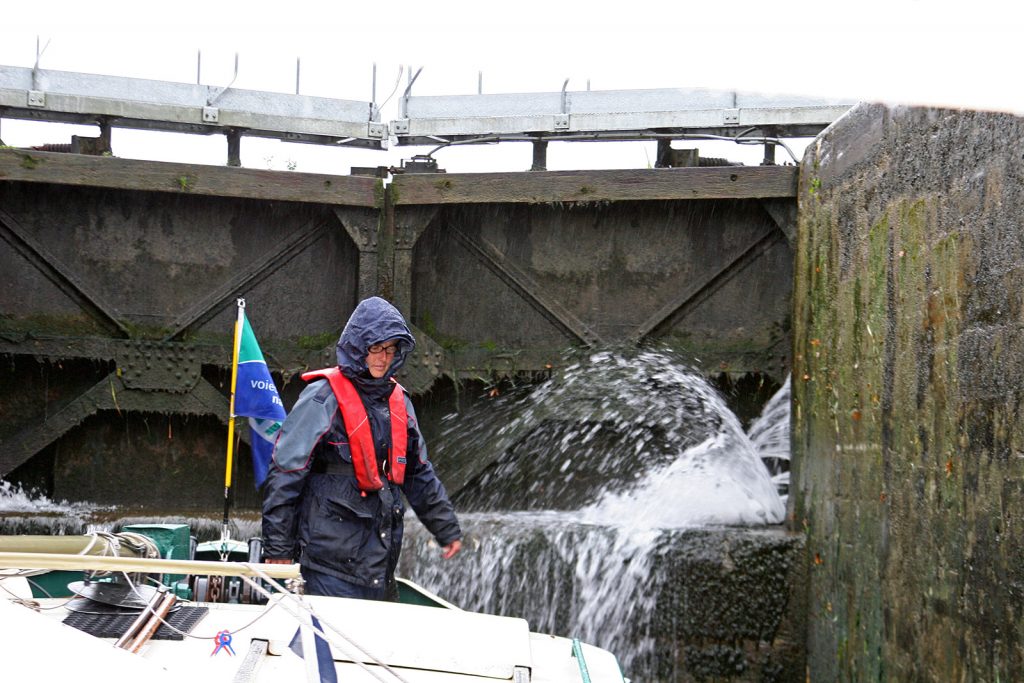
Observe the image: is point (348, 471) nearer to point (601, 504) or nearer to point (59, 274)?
point (601, 504)

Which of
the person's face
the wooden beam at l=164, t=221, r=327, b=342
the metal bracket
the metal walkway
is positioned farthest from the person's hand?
the metal walkway

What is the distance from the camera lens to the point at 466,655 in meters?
3.04

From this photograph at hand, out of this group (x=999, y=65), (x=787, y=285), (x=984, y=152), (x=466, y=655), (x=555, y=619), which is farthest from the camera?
(x=787, y=285)

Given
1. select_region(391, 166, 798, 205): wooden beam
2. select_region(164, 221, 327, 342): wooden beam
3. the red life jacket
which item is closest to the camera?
the red life jacket

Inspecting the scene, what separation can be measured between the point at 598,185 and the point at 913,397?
3305 mm

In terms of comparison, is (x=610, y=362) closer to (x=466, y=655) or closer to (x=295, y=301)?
(x=295, y=301)

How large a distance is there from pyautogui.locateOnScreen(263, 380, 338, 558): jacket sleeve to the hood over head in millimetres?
171

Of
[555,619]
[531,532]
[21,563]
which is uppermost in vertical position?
[21,563]

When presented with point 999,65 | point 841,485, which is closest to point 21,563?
point 999,65

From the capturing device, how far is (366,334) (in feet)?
12.8

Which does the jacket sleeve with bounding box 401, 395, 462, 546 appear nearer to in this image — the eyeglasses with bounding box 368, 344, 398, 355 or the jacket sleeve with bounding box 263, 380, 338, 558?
the eyeglasses with bounding box 368, 344, 398, 355

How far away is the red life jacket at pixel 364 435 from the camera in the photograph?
153 inches

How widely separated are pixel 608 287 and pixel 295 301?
2126mm

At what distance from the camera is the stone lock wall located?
339 centimetres
